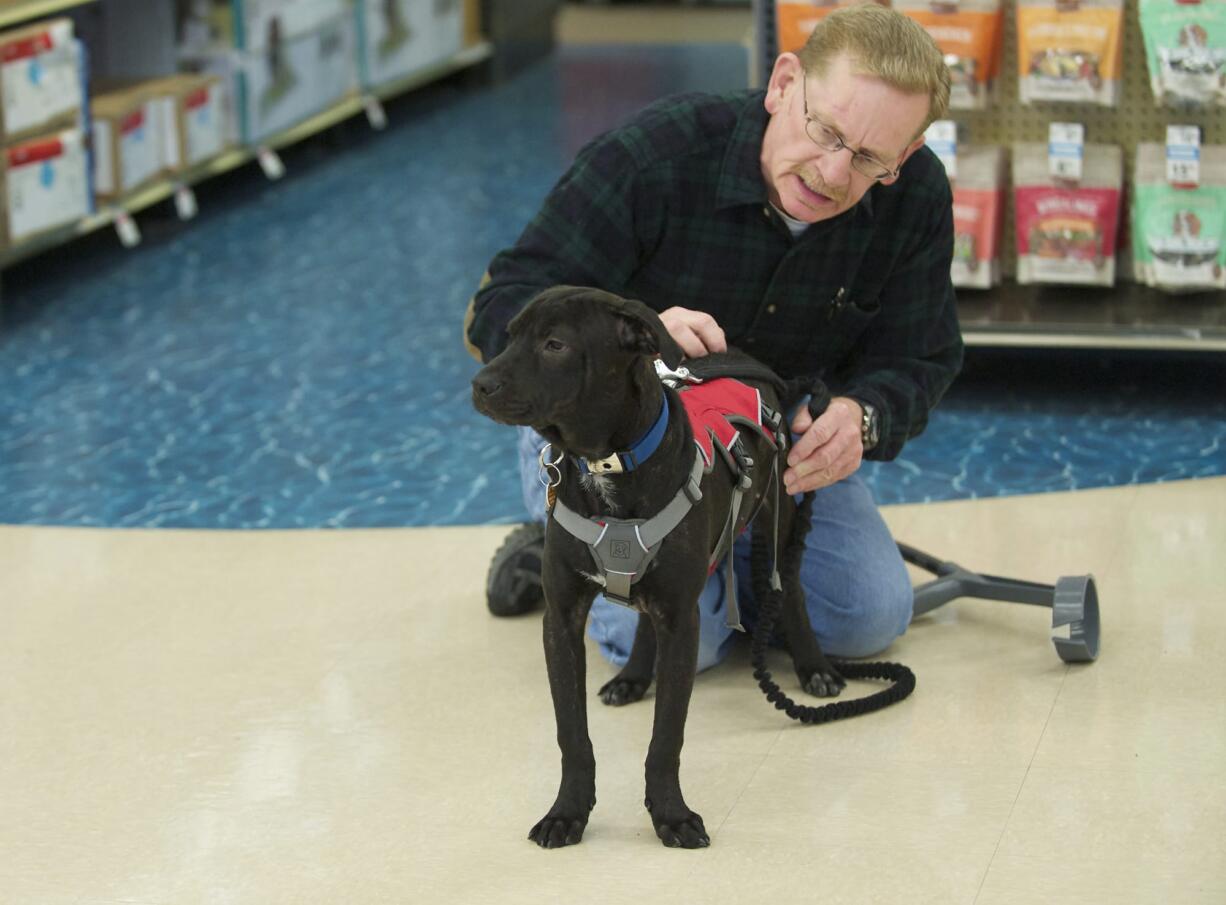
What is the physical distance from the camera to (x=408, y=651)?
2.61 m

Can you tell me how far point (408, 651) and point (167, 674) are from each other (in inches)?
14.6

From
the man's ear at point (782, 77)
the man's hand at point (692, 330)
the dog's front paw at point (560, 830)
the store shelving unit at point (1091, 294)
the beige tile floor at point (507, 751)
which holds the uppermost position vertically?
the man's ear at point (782, 77)

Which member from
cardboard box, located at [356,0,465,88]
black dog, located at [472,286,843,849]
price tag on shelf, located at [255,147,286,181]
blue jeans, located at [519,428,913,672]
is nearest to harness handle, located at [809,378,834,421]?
black dog, located at [472,286,843,849]

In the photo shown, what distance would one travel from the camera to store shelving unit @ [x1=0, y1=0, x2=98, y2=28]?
179 inches

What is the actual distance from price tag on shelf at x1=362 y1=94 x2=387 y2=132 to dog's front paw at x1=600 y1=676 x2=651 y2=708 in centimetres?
502

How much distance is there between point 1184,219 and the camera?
3.69 metres

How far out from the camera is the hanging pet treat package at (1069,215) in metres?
3.79

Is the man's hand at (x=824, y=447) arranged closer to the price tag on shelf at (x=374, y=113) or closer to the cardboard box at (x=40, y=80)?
the cardboard box at (x=40, y=80)

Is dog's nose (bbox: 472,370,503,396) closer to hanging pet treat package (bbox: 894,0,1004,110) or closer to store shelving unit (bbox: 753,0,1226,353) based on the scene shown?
hanging pet treat package (bbox: 894,0,1004,110)

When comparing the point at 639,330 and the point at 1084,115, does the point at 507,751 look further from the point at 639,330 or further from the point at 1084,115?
the point at 1084,115

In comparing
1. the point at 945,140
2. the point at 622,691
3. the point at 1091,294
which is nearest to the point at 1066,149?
the point at 945,140

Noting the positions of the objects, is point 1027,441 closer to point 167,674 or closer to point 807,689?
point 807,689

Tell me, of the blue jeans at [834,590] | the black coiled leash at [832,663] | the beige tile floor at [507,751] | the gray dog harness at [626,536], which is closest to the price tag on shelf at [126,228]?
the beige tile floor at [507,751]

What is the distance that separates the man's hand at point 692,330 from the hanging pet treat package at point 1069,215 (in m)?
2.00
